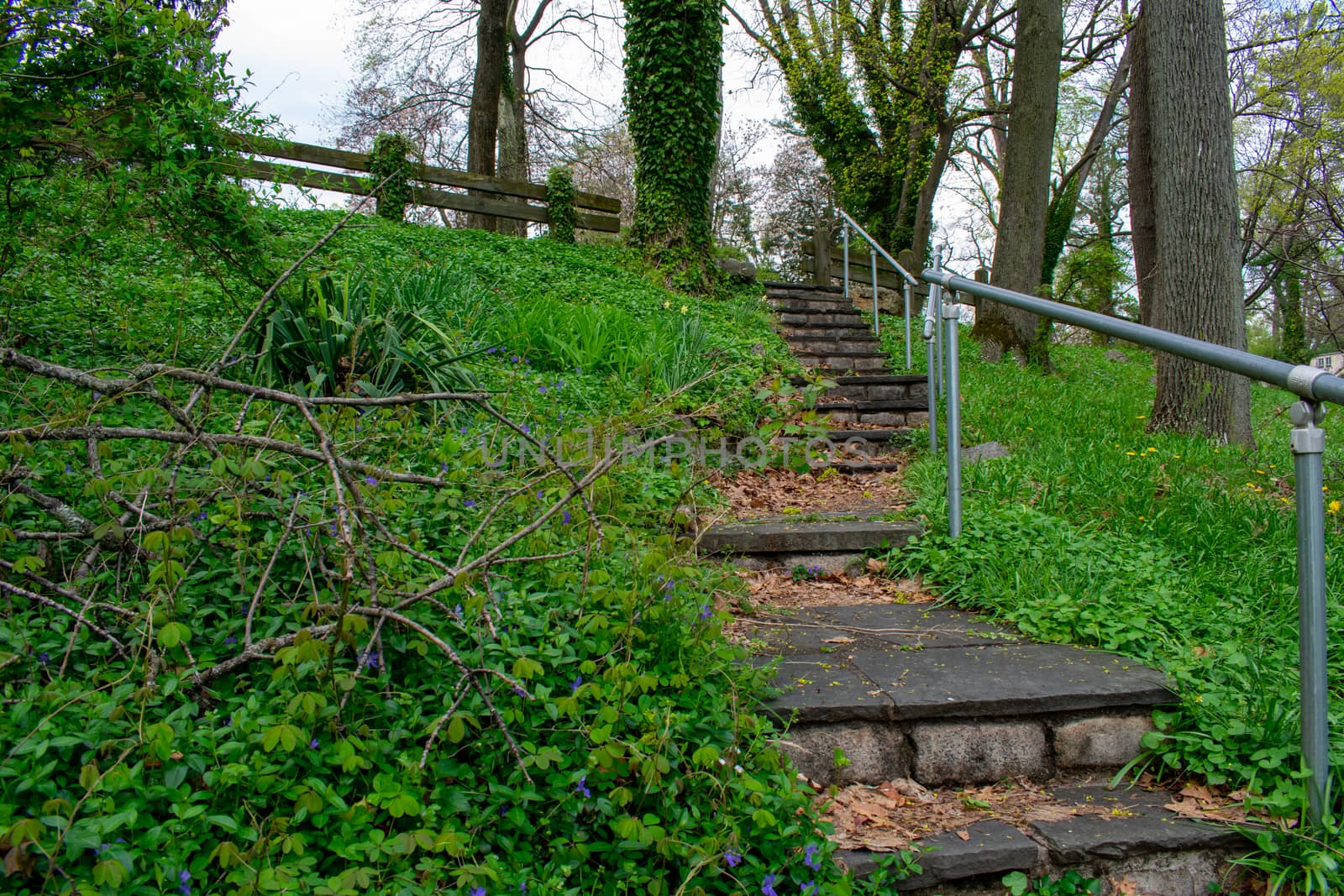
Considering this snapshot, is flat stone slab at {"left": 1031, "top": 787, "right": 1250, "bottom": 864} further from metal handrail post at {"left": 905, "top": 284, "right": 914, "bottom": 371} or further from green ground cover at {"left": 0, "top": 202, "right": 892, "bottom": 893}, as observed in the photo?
metal handrail post at {"left": 905, "top": 284, "right": 914, "bottom": 371}

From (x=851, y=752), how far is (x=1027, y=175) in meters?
7.81

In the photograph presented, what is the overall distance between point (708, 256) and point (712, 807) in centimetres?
Result: 796

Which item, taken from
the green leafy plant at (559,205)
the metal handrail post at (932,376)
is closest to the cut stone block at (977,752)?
the metal handrail post at (932,376)

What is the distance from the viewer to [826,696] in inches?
84.7

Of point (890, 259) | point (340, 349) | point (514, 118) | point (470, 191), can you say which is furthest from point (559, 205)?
point (340, 349)

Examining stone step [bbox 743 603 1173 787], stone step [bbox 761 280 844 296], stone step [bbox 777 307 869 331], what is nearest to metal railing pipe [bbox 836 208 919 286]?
stone step [bbox 777 307 869 331]

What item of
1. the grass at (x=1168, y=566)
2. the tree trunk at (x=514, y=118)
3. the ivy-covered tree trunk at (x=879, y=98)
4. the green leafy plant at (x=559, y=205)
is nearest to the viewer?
the grass at (x=1168, y=566)

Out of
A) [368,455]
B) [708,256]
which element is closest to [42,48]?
[368,455]

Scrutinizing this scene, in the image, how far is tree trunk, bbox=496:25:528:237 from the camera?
15102 millimetres

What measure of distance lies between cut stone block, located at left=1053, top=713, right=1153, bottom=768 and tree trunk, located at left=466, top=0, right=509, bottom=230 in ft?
36.7

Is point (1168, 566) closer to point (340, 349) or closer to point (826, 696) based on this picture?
point (826, 696)

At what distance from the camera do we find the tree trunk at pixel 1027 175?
26.6 feet

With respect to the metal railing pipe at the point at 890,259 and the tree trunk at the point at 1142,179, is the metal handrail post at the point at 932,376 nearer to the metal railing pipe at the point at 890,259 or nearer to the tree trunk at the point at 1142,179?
the metal railing pipe at the point at 890,259

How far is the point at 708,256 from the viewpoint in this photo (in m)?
9.07
